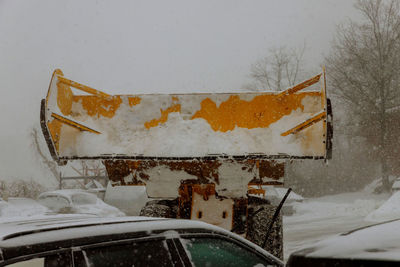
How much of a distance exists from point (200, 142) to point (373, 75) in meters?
24.5

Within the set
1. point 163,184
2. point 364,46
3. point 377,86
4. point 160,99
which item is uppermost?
point 364,46

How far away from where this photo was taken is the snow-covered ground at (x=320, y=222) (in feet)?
33.5

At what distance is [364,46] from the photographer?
28406 mm

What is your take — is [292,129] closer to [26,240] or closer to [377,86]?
[26,240]

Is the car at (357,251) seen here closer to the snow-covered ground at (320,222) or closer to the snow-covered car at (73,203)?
the snow-covered ground at (320,222)

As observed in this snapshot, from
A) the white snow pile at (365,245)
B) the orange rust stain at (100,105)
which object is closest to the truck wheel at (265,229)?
the orange rust stain at (100,105)

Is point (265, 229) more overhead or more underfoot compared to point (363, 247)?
more underfoot

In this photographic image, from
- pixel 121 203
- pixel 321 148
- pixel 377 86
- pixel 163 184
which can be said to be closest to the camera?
pixel 321 148

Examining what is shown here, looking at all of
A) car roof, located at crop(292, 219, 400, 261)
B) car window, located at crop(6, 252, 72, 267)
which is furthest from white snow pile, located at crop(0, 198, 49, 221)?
car roof, located at crop(292, 219, 400, 261)

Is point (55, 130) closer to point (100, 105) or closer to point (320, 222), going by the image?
point (100, 105)

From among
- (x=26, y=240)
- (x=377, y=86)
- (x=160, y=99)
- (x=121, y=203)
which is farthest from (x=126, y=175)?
(x=377, y=86)

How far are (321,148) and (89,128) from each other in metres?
2.84

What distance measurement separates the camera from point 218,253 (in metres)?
2.58

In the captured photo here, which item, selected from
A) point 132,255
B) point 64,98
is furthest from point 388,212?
point 132,255
